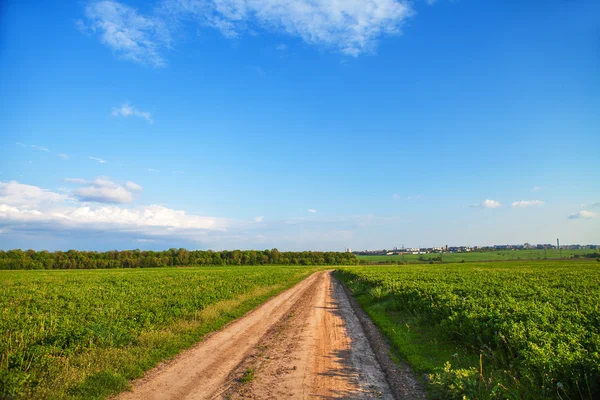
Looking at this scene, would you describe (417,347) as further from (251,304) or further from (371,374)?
(251,304)

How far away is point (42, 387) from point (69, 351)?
2.84 m

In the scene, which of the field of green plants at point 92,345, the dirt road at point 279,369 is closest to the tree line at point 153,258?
the field of green plants at point 92,345

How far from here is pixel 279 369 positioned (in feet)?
35.3

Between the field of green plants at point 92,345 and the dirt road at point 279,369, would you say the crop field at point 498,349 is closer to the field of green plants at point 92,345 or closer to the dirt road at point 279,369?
the dirt road at point 279,369

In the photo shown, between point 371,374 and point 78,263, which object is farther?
point 78,263

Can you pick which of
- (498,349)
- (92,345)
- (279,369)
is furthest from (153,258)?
(498,349)

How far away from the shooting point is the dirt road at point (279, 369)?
8.88m

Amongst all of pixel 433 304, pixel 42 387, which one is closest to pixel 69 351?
pixel 42 387

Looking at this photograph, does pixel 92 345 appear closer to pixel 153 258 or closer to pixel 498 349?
pixel 498 349

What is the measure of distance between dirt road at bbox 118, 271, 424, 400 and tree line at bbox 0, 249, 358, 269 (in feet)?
508

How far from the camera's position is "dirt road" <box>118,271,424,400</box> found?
8.88m

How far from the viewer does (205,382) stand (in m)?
9.70

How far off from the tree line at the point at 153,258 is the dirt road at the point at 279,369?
155m

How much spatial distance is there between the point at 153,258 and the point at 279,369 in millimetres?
163165
